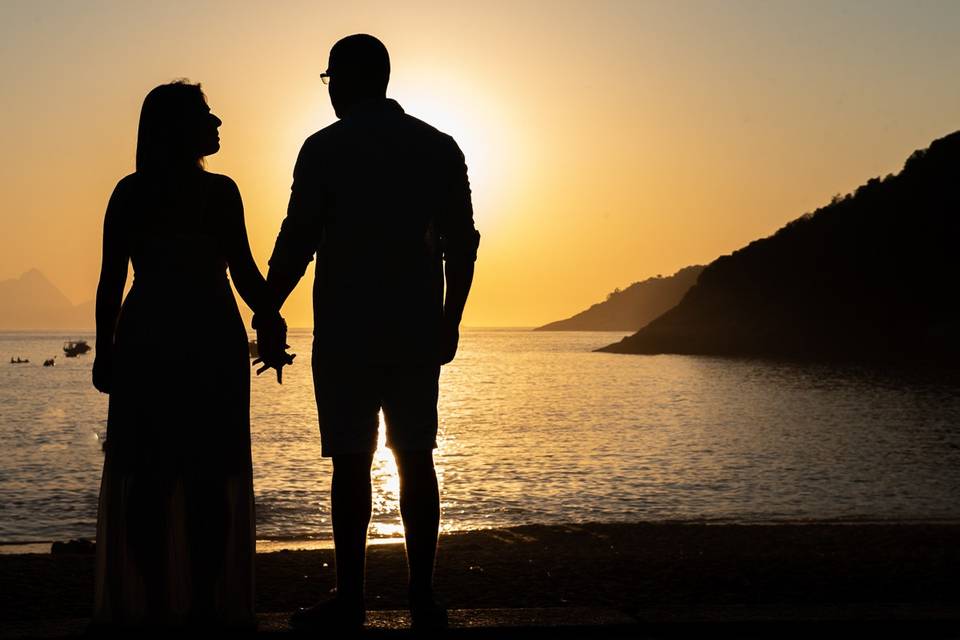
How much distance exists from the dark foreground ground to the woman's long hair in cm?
188

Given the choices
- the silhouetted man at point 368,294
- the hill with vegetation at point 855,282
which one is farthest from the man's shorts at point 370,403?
the hill with vegetation at point 855,282

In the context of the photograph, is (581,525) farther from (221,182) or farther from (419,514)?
(221,182)

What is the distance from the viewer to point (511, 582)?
18.9 ft

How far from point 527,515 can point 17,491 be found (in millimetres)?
12714

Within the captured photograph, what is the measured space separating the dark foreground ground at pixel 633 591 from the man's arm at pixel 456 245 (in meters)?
1.23

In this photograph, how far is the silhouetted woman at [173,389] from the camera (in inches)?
167

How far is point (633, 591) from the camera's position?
5.47 metres

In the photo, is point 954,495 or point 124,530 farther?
point 954,495

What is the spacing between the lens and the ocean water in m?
20.1

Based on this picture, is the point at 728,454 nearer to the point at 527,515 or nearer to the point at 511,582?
the point at 527,515

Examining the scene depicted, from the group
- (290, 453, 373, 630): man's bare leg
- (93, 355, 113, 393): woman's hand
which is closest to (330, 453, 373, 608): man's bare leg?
(290, 453, 373, 630): man's bare leg

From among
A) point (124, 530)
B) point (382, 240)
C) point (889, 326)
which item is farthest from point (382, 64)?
point (889, 326)

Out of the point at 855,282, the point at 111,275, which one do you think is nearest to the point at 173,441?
the point at 111,275

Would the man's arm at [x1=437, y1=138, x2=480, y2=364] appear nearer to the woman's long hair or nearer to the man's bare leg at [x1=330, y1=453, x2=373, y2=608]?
the man's bare leg at [x1=330, y1=453, x2=373, y2=608]
